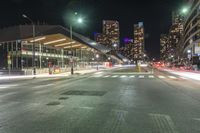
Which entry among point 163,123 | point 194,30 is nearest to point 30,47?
point 163,123

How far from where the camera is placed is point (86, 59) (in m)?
94.6

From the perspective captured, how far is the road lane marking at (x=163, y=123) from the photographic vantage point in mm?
6797

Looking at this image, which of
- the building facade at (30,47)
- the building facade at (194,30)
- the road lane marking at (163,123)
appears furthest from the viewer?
the building facade at (194,30)

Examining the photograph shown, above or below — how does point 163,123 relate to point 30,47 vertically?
below

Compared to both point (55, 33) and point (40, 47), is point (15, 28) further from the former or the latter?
point (55, 33)

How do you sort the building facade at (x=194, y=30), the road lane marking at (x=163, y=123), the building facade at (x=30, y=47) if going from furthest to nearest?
the building facade at (x=194, y=30)
the building facade at (x=30, y=47)
the road lane marking at (x=163, y=123)

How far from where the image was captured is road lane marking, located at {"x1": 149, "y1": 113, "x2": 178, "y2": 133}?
680 cm

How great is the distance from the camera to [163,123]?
300 inches

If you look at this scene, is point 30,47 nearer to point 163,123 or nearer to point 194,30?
point 163,123

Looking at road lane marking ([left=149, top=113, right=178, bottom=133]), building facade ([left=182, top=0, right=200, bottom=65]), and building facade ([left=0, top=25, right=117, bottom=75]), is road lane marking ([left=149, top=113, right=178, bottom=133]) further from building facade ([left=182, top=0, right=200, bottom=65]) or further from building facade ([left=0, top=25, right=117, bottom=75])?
building facade ([left=182, top=0, right=200, bottom=65])

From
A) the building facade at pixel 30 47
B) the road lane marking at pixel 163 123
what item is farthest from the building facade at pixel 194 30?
the road lane marking at pixel 163 123

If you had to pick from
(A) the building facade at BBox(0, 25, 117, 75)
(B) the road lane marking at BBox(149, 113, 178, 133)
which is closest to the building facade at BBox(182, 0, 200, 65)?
(A) the building facade at BBox(0, 25, 117, 75)

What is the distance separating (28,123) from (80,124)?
5.57 feet

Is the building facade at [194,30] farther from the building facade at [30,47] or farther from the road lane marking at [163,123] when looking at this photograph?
the road lane marking at [163,123]
